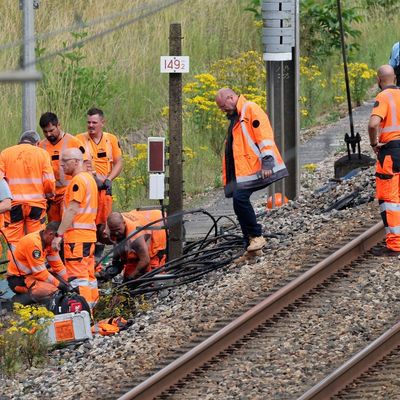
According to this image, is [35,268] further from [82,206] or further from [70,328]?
[70,328]

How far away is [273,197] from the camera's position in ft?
54.4

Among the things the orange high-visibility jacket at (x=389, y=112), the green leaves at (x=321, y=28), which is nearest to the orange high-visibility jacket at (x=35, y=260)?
the orange high-visibility jacket at (x=389, y=112)

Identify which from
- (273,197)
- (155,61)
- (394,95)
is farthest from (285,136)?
(155,61)

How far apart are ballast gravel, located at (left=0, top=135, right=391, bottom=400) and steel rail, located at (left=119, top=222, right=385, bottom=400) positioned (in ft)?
1.10

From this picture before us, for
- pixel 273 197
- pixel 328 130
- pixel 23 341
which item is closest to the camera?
pixel 23 341

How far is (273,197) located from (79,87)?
263 inches

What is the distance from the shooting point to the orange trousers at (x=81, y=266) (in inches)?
523

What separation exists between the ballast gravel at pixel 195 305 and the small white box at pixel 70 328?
0.41ft

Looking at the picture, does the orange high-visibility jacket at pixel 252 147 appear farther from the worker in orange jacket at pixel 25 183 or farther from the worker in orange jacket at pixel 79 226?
the worker in orange jacket at pixel 25 183

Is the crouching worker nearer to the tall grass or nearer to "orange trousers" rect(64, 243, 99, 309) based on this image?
"orange trousers" rect(64, 243, 99, 309)

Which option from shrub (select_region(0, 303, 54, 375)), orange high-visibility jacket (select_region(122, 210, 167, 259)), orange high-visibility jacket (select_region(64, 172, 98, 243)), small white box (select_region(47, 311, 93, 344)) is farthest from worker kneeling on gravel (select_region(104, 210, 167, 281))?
shrub (select_region(0, 303, 54, 375))

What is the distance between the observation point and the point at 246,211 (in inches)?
537

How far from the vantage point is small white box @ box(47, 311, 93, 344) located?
482 inches

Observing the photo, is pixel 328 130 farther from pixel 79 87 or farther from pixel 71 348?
pixel 71 348
